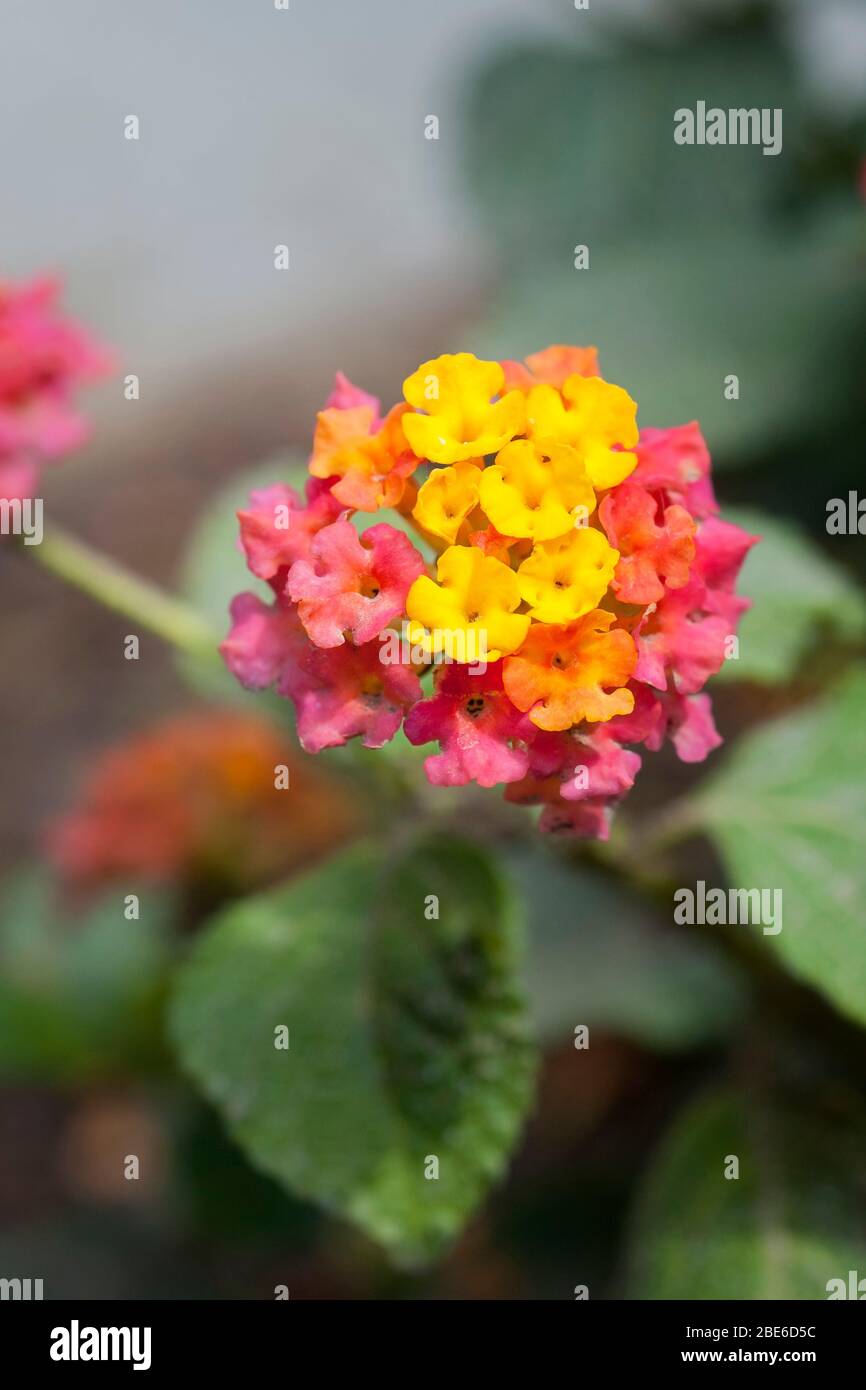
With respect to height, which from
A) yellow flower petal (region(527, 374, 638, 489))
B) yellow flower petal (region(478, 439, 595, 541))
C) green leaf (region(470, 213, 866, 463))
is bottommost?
yellow flower petal (region(478, 439, 595, 541))

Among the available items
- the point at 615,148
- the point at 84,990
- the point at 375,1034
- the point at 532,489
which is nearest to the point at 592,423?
the point at 532,489

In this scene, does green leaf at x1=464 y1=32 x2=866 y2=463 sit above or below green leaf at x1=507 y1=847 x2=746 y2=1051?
above

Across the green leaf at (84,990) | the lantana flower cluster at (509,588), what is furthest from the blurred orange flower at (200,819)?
the lantana flower cluster at (509,588)

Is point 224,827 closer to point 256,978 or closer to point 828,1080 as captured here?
point 256,978

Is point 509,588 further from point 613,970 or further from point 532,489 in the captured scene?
point 613,970

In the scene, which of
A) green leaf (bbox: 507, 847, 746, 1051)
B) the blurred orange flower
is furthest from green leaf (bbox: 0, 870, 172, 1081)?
green leaf (bbox: 507, 847, 746, 1051)

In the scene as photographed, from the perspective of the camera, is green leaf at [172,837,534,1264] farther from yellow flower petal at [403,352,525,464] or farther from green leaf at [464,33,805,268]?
green leaf at [464,33,805,268]

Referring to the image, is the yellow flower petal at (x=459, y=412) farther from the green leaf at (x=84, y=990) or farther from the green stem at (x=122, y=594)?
the green leaf at (x=84, y=990)

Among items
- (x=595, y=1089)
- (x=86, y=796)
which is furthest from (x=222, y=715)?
(x=595, y=1089)
